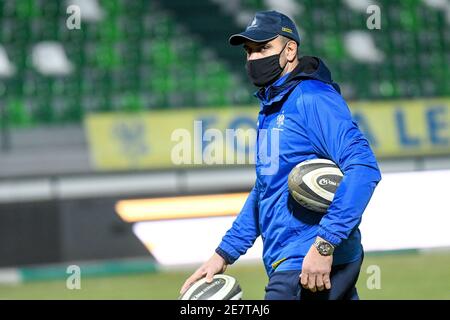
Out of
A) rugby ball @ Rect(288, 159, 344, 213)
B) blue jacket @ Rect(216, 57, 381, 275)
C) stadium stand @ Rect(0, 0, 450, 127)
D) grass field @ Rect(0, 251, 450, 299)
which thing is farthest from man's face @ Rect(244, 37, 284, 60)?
stadium stand @ Rect(0, 0, 450, 127)

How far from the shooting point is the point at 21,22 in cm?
1605

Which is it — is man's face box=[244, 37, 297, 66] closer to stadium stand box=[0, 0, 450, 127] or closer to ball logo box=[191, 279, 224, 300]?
ball logo box=[191, 279, 224, 300]

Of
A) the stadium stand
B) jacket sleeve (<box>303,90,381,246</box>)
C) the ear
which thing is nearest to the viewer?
jacket sleeve (<box>303,90,381,246</box>)

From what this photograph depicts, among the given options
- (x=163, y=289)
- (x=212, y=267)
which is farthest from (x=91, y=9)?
(x=212, y=267)

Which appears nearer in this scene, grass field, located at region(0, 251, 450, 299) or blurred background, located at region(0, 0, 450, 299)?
grass field, located at region(0, 251, 450, 299)

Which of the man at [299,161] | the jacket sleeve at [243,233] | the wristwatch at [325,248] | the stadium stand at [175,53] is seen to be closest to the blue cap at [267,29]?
the man at [299,161]

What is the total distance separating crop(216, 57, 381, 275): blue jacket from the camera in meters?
4.29

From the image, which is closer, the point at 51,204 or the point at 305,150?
the point at 305,150

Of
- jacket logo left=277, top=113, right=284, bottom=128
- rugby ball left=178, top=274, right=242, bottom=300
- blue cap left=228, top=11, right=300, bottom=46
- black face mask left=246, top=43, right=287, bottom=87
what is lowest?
rugby ball left=178, top=274, right=242, bottom=300

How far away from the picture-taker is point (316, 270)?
14.0ft

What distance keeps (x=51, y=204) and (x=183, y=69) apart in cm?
392

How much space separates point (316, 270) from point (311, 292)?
23cm

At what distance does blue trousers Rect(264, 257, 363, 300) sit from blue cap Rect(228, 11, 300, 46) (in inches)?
43.6
